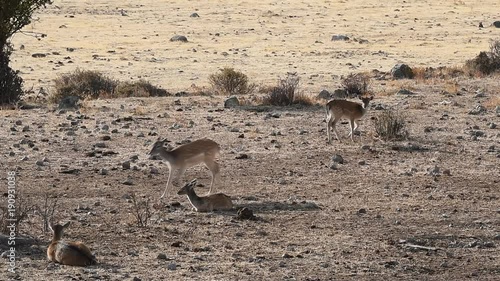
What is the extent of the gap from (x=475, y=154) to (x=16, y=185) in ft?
21.0

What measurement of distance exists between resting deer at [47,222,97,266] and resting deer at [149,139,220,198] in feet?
10.1

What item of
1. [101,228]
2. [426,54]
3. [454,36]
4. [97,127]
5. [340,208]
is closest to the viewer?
[101,228]

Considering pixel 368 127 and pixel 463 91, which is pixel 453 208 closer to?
pixel 368 127

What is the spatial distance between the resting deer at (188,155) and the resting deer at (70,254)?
3.08 m

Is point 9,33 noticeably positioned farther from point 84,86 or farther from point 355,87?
point 355,87

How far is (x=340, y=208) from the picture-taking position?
12.1 metres

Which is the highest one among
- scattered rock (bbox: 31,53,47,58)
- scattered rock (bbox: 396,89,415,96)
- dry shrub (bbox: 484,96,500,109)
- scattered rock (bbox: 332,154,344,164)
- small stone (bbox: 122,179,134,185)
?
dry shrub (bbox: 484,96,500,109)

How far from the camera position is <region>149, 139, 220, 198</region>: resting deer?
12648 millimetres

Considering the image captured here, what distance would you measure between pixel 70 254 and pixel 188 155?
3.60m

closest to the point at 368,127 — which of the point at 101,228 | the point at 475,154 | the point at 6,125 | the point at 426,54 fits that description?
the point at 475,154

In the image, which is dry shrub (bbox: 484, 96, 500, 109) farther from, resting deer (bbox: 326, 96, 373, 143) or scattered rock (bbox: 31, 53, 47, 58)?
scattered rock (bbox: 31, 53, 47, 58)

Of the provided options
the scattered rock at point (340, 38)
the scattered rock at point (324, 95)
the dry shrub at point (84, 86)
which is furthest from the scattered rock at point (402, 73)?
the scattered rock at point (340, 38)

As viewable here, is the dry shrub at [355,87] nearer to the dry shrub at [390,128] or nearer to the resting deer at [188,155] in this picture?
the dry shrub at [390,128]

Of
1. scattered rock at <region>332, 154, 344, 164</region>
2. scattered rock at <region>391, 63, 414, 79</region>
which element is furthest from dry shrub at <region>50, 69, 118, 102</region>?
scattered rock at <region>332, 154, 344, 164</region>
